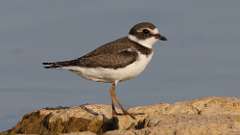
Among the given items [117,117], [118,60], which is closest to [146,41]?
[118,60]

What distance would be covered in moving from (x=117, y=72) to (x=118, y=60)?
1.22 ft

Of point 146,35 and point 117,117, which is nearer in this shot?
point 117,117

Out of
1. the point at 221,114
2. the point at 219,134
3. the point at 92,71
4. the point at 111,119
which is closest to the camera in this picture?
the point at 219,134

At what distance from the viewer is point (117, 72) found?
66.5 feet

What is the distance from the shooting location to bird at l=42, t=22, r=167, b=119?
66.5ft

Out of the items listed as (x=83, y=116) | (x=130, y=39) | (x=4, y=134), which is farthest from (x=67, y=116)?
(x=130, y=39)

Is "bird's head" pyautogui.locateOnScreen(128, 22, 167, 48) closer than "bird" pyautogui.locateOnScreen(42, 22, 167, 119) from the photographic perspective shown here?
No

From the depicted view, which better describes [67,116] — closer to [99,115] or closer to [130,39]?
[99,115]

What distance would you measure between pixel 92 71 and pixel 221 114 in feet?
14.4

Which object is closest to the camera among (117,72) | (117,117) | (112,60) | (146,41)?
(117,117)

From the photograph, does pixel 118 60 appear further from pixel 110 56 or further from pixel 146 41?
pixel 146 41

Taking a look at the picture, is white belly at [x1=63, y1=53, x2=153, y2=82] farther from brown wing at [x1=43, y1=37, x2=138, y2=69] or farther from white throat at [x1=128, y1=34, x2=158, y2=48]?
white throat at [x1=128, y1=34, x2=158, y2=48]

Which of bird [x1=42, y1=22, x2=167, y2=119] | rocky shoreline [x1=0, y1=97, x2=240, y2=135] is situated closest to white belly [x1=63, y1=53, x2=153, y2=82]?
bird [x1=42, y1=22, x2=167, y2=119]

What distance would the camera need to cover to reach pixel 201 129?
49.3ft
